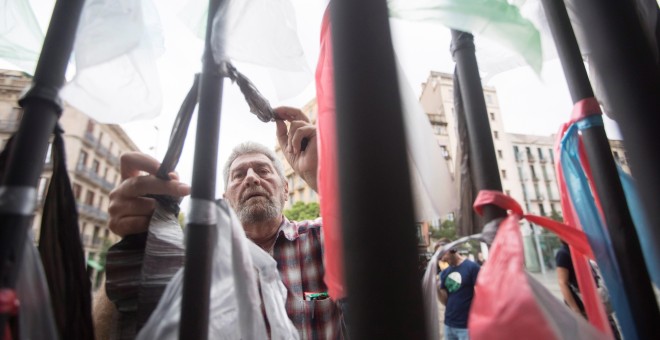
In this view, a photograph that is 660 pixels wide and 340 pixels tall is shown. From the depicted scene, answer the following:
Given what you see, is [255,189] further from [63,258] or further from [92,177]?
[92,177]

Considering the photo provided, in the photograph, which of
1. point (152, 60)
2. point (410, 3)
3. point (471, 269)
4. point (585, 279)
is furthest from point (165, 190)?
point (471, 269)

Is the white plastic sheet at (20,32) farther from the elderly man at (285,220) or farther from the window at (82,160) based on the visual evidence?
the window at (82,160)

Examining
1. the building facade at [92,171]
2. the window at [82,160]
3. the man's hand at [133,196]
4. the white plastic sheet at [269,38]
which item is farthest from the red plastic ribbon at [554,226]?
the window at [82,160]

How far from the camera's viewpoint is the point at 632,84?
478 mm

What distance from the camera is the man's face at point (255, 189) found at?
→ 1.71 metres

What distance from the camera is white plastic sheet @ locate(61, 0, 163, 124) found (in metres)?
0.69

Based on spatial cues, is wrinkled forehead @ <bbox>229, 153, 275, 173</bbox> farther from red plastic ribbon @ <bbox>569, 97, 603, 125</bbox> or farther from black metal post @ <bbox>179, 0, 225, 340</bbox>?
red plastic ribbon @ <bbox>569, 97, 603, 125</bbox>

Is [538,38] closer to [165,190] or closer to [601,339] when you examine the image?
[601,339]

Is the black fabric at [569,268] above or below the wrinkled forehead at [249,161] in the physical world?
below

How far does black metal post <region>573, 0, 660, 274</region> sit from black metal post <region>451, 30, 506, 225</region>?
7.5 inches

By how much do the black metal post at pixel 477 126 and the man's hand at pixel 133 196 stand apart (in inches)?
25.2

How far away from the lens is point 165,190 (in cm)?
72

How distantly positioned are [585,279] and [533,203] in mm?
38679

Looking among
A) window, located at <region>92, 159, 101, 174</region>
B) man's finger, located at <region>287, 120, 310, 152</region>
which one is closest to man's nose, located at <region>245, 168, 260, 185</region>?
man's finger, located at <region>287, 120, 310, 152</region>
